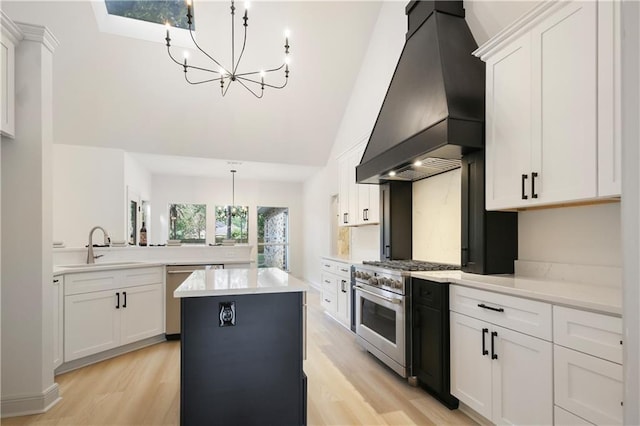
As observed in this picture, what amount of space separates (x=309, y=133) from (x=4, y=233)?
4263 millimetres

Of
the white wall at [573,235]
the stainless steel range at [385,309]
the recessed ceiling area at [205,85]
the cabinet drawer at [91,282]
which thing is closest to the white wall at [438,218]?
the stainless steel range at [385,309]

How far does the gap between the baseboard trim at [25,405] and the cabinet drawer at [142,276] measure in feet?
4.00

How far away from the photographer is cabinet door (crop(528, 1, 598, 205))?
67.4 inches

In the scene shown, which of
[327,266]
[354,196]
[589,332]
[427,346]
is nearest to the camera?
[589,332]

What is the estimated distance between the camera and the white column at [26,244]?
2303 mm

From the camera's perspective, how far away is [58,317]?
2887 mm

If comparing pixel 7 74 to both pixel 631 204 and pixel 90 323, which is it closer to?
pixel 90 323

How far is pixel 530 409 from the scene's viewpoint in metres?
1.76

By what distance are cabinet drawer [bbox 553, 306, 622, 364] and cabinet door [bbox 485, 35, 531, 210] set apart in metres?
0.75

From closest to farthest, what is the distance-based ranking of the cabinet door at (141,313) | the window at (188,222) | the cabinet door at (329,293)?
1. the cabinet door at (141,313)
2. the cabinet door at (329,293)
3. the window at (188,222)

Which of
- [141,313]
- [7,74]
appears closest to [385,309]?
[141,313]

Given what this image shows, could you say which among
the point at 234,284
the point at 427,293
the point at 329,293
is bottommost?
the point at 329,293

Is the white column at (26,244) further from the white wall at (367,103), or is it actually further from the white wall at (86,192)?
the white wall at (367,103)

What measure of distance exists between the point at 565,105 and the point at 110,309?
13.4ft
